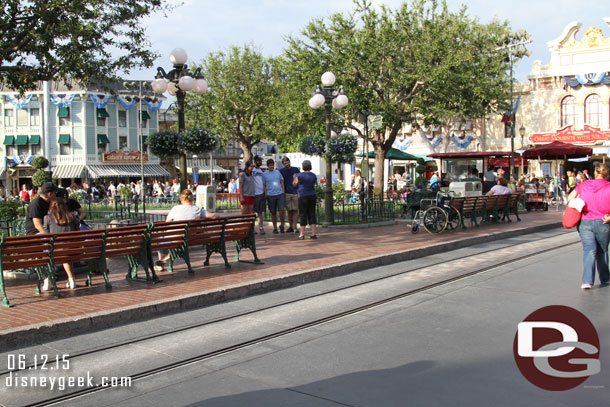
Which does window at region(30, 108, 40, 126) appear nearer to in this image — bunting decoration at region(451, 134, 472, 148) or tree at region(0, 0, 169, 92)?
bunting decoration at region(451, 134, 472, 148)

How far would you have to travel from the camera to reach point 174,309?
7.05 metres

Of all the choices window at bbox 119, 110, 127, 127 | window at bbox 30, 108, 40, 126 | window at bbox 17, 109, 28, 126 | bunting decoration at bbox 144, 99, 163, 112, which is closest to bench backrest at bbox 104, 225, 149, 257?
window at bbox 30, 108, 40, 126

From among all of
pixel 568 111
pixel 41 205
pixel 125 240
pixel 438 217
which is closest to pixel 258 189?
pixel 438 217

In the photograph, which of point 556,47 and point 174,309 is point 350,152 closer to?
point 174,309

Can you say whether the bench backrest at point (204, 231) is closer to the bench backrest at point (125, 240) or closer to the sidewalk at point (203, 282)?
the sidewalk at point (203, 282)

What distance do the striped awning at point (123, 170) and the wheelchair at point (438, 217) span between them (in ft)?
144

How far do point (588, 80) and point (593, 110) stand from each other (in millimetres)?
2183

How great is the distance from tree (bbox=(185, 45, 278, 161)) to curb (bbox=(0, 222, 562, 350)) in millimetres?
32317

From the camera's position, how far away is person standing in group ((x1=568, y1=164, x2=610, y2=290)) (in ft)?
24.8

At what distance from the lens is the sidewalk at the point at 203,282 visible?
6191 millimetres

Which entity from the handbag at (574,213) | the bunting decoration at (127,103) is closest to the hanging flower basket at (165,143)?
the handbag at (574,213)

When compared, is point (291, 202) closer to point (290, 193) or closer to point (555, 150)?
point (290, 193)

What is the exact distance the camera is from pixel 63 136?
5253cm

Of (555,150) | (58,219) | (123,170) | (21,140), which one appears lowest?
(58,219)
